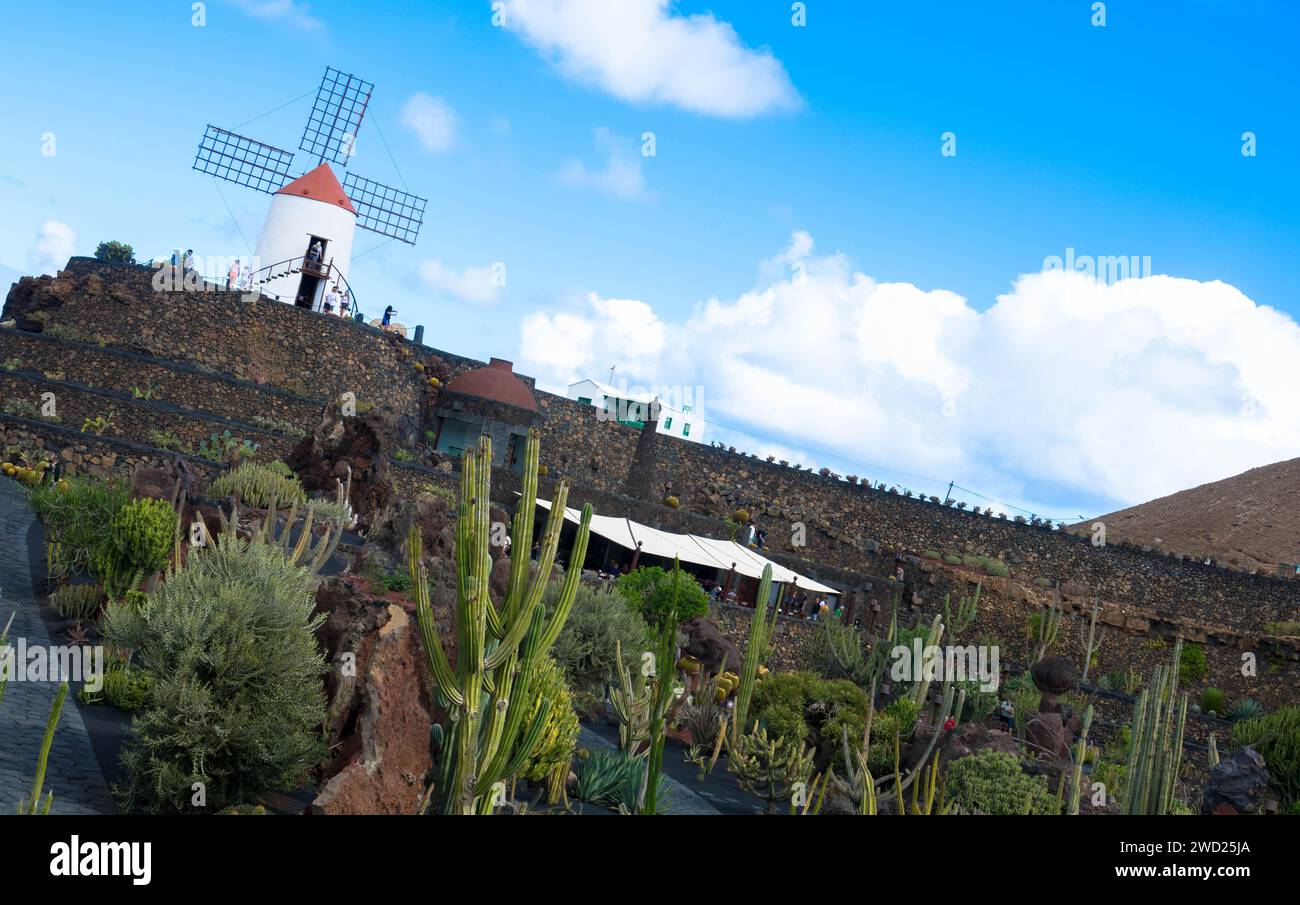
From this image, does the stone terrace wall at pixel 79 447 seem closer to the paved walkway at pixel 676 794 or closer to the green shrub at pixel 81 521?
the green shrub at pixel 81 521

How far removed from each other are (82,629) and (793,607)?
17571 millimetres

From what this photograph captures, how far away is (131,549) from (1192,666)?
75.0 feet

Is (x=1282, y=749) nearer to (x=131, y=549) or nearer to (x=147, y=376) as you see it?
(x=131, y=549)

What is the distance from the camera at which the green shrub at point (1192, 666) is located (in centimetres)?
2577

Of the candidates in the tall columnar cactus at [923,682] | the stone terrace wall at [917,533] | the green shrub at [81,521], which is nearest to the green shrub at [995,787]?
the tall columnar cactus at [923,682]

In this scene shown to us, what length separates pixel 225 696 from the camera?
7879mm

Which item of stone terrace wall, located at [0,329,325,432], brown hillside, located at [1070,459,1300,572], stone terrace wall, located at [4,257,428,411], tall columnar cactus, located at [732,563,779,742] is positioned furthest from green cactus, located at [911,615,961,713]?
brown hillside, located at [1070,459,1300,572]

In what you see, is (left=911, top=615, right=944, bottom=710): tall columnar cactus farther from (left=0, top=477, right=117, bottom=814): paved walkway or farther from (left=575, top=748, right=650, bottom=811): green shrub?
(left=0, top=477, right=117, bottom=814): paved walkway

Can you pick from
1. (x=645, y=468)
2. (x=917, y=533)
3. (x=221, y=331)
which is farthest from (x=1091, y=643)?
(x=221, y=331)

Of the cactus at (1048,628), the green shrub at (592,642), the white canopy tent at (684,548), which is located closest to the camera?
the green shrub at (592,642)

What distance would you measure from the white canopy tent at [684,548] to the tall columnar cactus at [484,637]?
1449cm
